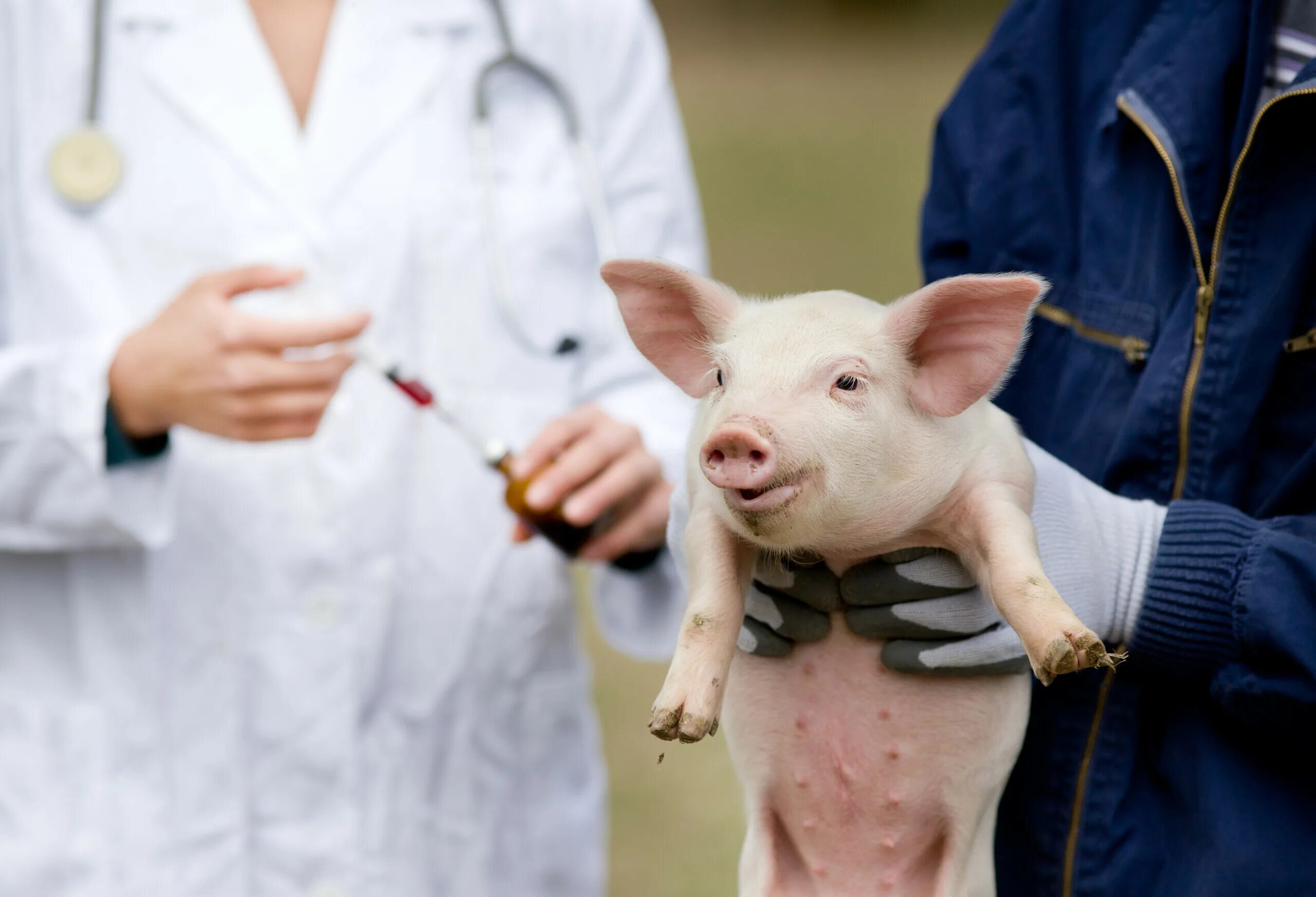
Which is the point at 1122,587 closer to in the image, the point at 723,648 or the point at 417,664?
the point at 723,648

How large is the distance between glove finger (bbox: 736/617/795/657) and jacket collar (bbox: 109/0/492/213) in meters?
0.84

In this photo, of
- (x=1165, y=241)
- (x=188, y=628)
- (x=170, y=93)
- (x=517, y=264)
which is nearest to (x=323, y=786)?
(x=188, y=628)

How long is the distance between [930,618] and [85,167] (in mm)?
1077

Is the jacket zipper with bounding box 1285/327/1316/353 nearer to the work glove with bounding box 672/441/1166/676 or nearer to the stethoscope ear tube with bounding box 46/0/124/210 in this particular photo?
the work glove with bounding box 672/441/1166/676

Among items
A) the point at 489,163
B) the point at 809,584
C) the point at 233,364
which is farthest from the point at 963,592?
the point at 489,163

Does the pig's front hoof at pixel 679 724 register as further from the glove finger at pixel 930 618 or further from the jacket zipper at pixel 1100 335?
the jacket zipper at pixel 1100 335

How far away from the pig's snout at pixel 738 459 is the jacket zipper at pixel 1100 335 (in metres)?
0.39

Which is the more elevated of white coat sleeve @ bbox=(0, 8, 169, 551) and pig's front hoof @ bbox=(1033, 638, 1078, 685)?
pig's front hoof @ bbox=(1033, 638, 1078, 685)

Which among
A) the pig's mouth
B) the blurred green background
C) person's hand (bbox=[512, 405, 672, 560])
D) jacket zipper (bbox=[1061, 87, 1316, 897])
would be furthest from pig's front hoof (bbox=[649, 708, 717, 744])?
the blurred green background

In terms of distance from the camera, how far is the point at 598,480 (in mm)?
1485

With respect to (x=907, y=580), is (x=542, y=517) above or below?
below

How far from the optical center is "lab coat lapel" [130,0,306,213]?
61.0 inches

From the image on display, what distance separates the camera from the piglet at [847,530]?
860mm

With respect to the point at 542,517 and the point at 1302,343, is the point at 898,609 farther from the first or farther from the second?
the point at 542,517
